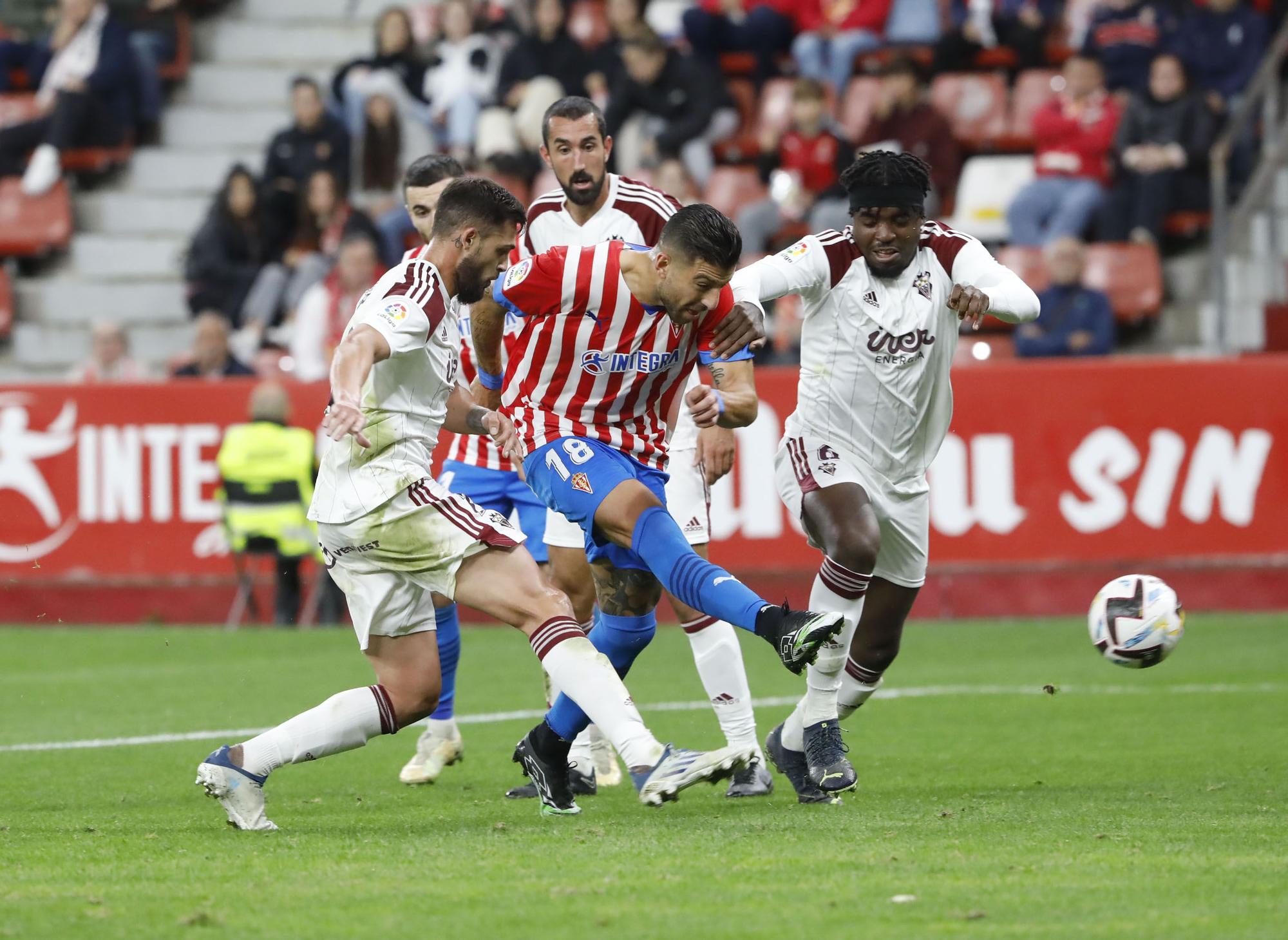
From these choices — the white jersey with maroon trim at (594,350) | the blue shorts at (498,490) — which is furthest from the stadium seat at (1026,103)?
the white jersey with maroon trim at (594,350)

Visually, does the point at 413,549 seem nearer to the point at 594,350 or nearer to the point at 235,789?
the point at 235,789

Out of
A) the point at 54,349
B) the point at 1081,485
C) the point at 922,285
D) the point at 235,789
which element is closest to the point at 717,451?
the point at 922,285

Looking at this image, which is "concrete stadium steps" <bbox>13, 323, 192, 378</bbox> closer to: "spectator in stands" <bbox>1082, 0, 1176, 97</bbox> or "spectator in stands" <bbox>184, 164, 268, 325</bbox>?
"spectator in stands" <bbox>184, 164, 268, 325</bbox>

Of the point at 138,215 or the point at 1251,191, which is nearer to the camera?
the point at 1251,191

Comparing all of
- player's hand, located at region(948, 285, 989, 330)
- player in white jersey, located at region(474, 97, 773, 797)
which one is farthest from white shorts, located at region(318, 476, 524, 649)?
player's hand, located at region(948, 285, 989, 330)

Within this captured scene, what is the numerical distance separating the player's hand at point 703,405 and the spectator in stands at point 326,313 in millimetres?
10796

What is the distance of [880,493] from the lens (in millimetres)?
7656

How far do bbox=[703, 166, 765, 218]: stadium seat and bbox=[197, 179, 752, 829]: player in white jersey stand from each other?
39.3ft

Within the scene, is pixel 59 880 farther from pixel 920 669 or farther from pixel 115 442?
pixel 115 442

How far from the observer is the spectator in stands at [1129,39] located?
58.1 ft

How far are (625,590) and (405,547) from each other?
991mm

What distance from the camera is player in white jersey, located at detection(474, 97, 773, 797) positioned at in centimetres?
730

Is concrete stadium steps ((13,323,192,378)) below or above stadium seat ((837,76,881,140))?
below

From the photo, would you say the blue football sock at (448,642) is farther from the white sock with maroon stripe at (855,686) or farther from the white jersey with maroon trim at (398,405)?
the white jersey with maroon trim at (398,405)
